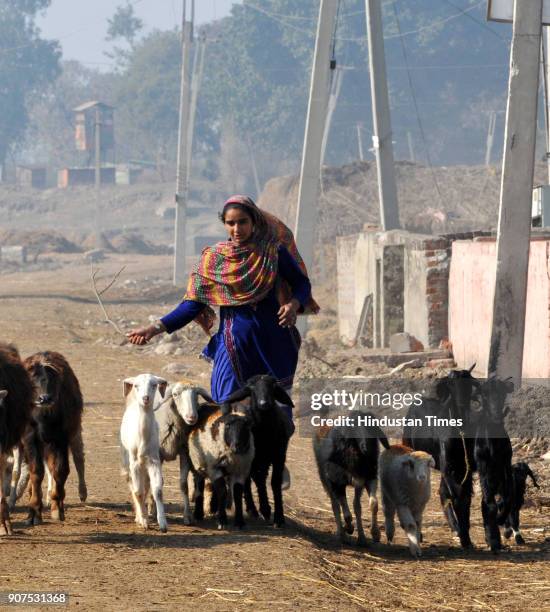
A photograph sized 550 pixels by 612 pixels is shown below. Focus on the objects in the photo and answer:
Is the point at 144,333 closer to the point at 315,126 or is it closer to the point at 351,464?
the point at 351,464

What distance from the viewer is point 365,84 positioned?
84938 mm

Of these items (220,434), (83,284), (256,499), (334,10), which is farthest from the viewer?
(83,284)

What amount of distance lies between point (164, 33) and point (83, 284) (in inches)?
2683

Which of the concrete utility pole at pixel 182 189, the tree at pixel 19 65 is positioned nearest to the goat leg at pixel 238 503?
the concrete utility pole at pixel 182 189

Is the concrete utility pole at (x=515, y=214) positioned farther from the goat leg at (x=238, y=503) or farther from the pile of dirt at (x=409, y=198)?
the pile of dirt at (x=409, y=198)

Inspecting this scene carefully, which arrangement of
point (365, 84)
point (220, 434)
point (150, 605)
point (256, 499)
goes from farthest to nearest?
point (365, 84), point (256, 499), point (220, 434), point (150, 605)

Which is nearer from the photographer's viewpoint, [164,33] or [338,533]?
[338,533]

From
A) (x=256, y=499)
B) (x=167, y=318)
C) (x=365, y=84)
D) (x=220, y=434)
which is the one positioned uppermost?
(x=365, y=84)

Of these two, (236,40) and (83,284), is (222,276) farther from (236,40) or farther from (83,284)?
(236,40)

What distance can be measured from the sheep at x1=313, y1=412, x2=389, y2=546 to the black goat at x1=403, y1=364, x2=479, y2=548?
1.26 ft

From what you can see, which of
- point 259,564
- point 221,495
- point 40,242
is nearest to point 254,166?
point 40,242

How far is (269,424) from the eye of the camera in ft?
27.8

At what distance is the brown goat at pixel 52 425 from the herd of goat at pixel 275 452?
14 millimetres

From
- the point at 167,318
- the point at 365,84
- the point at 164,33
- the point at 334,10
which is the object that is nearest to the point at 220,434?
the point at 167,318
